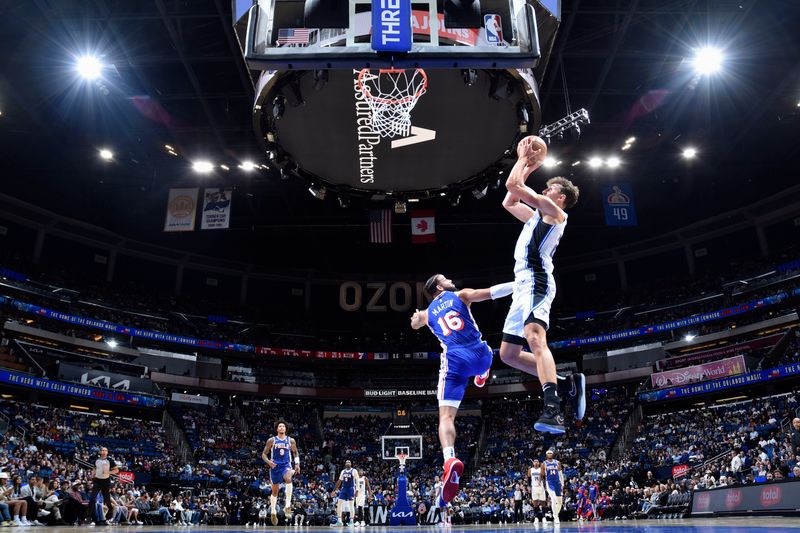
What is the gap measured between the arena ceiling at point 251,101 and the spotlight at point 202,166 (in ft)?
1.51

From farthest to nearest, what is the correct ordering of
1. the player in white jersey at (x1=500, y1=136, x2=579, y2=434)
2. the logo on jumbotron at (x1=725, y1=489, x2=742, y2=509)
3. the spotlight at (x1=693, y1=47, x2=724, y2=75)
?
1. the spotlight at (x1=693, y1=47, x2=724, y2=75)
2. the logo on jumbotron at (x1=725, y1=489, x2=742, y2=509)
3. the player in white jersey at (x1=500, y1=136, x2=579, y2=434)

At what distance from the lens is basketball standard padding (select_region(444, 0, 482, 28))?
7000 mm

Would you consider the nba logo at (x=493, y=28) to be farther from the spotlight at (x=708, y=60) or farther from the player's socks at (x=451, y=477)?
the spotlight at (x=708, y=60)

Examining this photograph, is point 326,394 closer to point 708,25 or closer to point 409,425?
point 409,425

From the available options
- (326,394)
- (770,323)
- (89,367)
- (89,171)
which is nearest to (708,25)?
(770,323)

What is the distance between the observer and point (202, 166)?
27.3 m

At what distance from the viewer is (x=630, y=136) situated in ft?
83.4

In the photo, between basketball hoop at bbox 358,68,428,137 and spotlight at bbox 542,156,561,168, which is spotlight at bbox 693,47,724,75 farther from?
basketball hoop at bbox 358,68,428,137

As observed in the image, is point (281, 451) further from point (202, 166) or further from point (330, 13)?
point (202, 166)

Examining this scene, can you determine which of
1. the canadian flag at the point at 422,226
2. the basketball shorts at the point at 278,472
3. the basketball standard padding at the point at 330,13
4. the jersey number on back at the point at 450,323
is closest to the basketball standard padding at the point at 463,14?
the basketball standard padding at the point at 330,13

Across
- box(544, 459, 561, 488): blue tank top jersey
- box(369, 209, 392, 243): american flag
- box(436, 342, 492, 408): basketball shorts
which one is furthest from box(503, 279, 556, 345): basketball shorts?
box(369, 209, 392, 243): american flag

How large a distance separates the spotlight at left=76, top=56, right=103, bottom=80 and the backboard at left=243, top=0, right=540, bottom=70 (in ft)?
57.6

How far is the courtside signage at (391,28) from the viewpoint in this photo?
255 inches

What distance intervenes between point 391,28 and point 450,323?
3.38 metres
